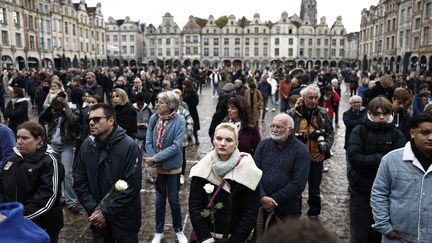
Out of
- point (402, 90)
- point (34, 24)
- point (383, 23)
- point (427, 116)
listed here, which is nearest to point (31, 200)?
point (427, 116)

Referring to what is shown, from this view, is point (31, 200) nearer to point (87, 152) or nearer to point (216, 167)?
point (87, 152)

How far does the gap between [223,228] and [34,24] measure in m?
50.1

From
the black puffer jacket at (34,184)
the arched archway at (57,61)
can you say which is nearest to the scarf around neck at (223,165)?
the black puffer jacket at (34,184)

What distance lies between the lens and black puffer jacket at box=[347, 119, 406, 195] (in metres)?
3.83

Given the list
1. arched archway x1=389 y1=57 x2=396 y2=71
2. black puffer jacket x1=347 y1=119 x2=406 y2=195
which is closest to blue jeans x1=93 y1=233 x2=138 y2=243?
black puffer jacket x1=347 y1=119 x2=406 y2=195

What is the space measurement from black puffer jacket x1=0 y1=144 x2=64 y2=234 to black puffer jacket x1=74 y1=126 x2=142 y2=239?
25 centimetres

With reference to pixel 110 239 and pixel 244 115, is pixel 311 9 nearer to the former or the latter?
pixel 244 115

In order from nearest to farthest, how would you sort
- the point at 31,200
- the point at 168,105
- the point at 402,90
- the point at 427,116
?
the point at 427,116
the point at 31,200
the point at 168,105
the point at 402,90

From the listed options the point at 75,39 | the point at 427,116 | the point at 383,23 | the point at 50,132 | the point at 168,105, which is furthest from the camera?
the point at 75,39

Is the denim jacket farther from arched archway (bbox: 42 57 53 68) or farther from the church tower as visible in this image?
the church tower

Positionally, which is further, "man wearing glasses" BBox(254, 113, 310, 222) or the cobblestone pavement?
the cobblestone pavement

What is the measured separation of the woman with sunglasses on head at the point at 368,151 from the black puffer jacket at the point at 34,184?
2.93 metres

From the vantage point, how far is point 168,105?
15.6ft

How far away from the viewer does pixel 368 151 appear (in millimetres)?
3898
